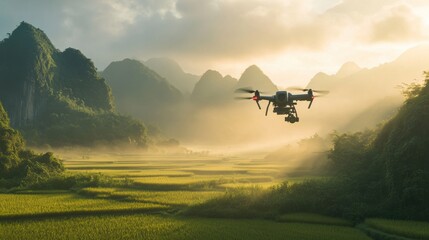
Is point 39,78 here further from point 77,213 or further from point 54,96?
point 77,213

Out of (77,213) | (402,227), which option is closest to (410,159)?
(402,227)

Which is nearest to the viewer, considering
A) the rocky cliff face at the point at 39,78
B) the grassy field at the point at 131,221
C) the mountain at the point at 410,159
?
the grassy field at the point at 131,221

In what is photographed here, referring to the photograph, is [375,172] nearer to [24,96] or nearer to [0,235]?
[0,235]

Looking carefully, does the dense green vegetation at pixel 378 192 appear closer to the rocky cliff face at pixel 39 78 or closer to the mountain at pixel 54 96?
the mountain at pixel 54 96

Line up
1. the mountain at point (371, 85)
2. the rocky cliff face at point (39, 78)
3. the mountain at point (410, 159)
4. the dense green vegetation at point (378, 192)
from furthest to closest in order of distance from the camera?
1. the mountain at point (371, 85)
2. the rocky cliff face at point (39, 78)
3. the dense green vegetation at point (378, 192)
4. the mountain at point (410, 159)

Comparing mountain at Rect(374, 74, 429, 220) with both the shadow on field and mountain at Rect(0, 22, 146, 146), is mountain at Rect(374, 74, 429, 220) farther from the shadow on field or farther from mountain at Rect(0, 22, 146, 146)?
mountain at Rect(0, 22, 146, 146)

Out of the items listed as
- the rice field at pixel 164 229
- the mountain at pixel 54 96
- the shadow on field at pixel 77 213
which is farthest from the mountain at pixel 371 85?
the rice field at pixel 164 229
